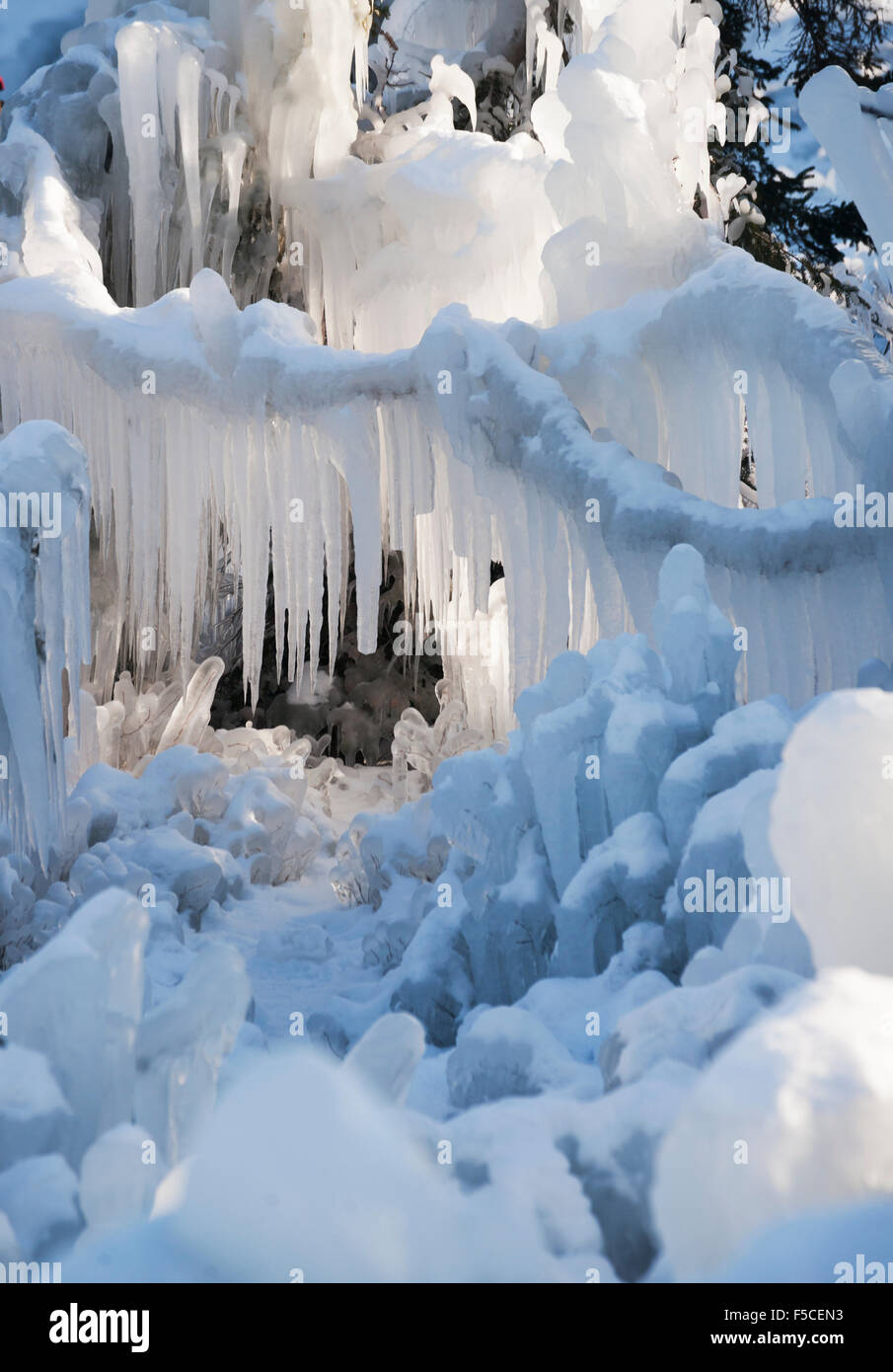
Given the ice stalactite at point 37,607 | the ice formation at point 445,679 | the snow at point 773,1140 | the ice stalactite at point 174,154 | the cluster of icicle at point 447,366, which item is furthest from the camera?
the ice stalactite at point 174,154

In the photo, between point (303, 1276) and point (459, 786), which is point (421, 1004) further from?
point (303, 1276)

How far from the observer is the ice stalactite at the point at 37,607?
388 centimetres

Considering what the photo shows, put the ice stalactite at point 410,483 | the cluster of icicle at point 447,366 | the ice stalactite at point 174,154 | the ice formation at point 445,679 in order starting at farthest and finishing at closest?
the ice stalactite at point 174,154 → the cluster of icicle at point 447,366 → the ice stalactite at point 410,483 → the ice formation at point 445,679

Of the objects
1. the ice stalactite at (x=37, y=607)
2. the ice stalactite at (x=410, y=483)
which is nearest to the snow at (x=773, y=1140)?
the ice stalactite at (x=410, y=483)

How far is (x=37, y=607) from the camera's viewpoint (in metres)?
4.16

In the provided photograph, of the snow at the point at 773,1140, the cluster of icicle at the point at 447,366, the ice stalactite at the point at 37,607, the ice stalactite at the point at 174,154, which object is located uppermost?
the ice stalactite at the point at 174,154

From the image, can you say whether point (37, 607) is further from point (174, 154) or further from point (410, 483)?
point (174, 154)

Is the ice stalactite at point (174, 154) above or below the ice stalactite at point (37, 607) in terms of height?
above

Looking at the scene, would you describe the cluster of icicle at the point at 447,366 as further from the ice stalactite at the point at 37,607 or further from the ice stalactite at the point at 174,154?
the ice stalactite at the point at 37,607

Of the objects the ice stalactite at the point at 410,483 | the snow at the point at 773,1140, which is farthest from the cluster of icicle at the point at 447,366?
the snow at the point at 773,1140

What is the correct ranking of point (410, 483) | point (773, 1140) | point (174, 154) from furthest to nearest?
1. point (174, 154)
2. point (410, 483)
3. point (773, 1140)

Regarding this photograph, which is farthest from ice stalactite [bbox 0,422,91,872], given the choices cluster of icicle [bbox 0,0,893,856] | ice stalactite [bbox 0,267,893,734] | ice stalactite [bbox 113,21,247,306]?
ice stalactite [bbox 113,21,247,306]

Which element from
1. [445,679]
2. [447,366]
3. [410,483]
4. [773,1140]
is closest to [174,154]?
[410,483]

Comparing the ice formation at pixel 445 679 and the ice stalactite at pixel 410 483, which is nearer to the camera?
the ice formation at pixel 445 679
